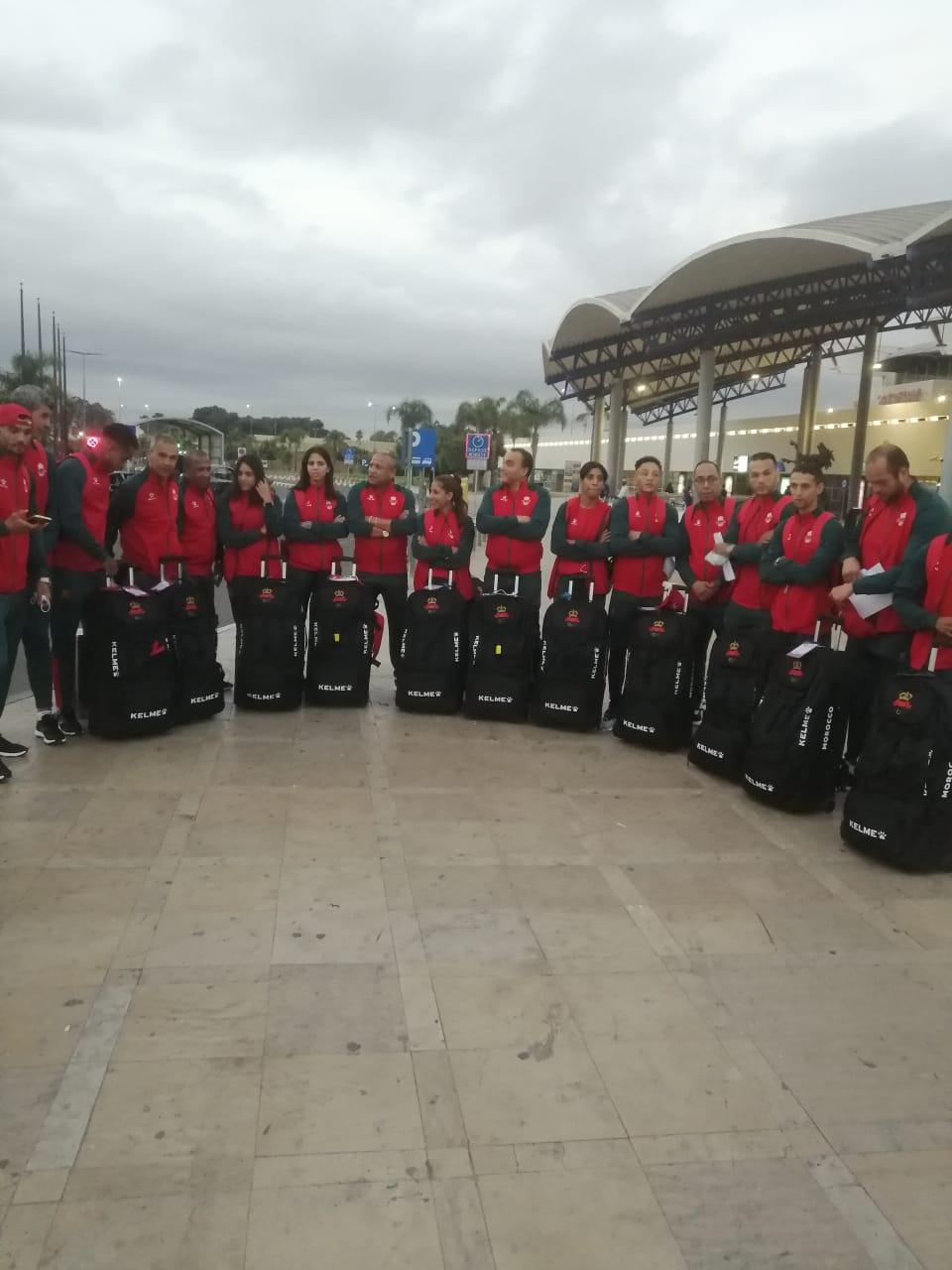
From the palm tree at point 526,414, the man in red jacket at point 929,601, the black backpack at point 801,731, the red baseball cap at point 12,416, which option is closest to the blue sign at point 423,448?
the red baseball cap at point 12,416

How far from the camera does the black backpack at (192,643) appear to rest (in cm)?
561

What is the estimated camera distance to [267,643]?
19.7 feet

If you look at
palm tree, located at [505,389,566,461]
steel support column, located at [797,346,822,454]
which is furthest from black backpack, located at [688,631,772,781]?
palm tree, located at [505,389,566,461]

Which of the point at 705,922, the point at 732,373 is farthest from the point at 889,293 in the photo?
the point at 705,922

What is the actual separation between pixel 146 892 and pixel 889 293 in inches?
1474

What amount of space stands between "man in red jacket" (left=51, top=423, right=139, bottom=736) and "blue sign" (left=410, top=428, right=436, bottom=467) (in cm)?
1034

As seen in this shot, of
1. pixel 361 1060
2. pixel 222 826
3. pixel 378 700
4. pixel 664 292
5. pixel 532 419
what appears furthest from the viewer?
pixel 532 419

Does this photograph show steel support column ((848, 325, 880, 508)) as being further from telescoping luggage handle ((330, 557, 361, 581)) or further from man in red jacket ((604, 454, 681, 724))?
telescoping luggage handle ((330, 557, 361, 581))

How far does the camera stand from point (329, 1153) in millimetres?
2184

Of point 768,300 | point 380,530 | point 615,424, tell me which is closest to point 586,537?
point 380,530

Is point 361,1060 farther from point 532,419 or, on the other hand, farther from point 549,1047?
point 532,419

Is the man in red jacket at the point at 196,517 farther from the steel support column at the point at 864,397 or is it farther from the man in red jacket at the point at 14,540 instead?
the steel support column at the point at 864,397

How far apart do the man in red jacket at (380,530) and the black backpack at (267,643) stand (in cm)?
57

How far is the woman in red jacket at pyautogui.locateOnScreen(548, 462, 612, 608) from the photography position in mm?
6020
